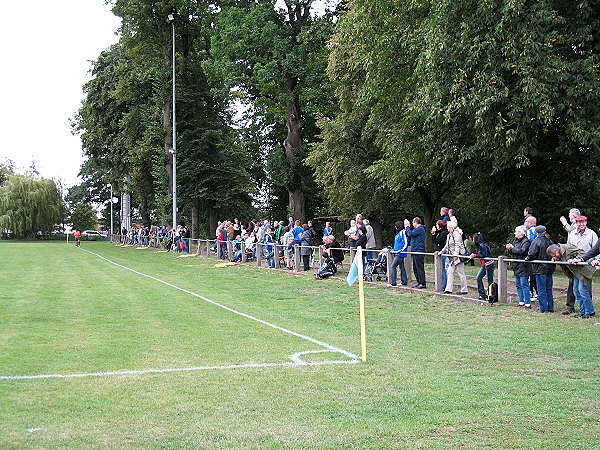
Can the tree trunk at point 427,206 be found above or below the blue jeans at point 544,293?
above

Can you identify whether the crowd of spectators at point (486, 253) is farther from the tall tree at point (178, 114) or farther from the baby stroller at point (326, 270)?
the tall tree at point (178, 114)

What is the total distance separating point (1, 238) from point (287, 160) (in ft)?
164

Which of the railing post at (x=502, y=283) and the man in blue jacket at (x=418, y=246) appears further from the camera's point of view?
the man in blue jacket at (x=418, y=246)

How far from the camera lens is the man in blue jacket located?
1842cm

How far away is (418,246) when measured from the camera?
18.9m

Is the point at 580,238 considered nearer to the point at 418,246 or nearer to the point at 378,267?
the point at 418,246

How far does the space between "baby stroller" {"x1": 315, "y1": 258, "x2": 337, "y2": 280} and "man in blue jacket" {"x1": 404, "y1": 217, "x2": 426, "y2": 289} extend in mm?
3926

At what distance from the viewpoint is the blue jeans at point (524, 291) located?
1447 cm

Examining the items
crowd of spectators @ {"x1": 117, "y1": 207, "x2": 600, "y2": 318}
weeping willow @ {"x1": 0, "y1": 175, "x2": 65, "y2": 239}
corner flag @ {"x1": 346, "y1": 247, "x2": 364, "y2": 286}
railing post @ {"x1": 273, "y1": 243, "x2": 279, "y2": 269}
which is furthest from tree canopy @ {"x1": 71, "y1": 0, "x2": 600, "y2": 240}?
weeping willow @ {"x1": 0, "y1": 175, "x2": 65, "y2": 239}

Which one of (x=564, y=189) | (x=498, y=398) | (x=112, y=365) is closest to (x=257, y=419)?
(x=498, y=398)

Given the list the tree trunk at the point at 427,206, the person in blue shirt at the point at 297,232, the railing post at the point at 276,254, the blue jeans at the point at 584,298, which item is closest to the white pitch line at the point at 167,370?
the blue jeans at the point at 584,298

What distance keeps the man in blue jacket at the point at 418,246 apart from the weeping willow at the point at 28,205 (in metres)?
63.9

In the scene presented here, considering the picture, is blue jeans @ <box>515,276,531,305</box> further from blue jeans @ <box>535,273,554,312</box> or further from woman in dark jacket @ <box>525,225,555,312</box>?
blue jeans @ <box>535,273,554,312</box>

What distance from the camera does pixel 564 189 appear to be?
90.3 ft
